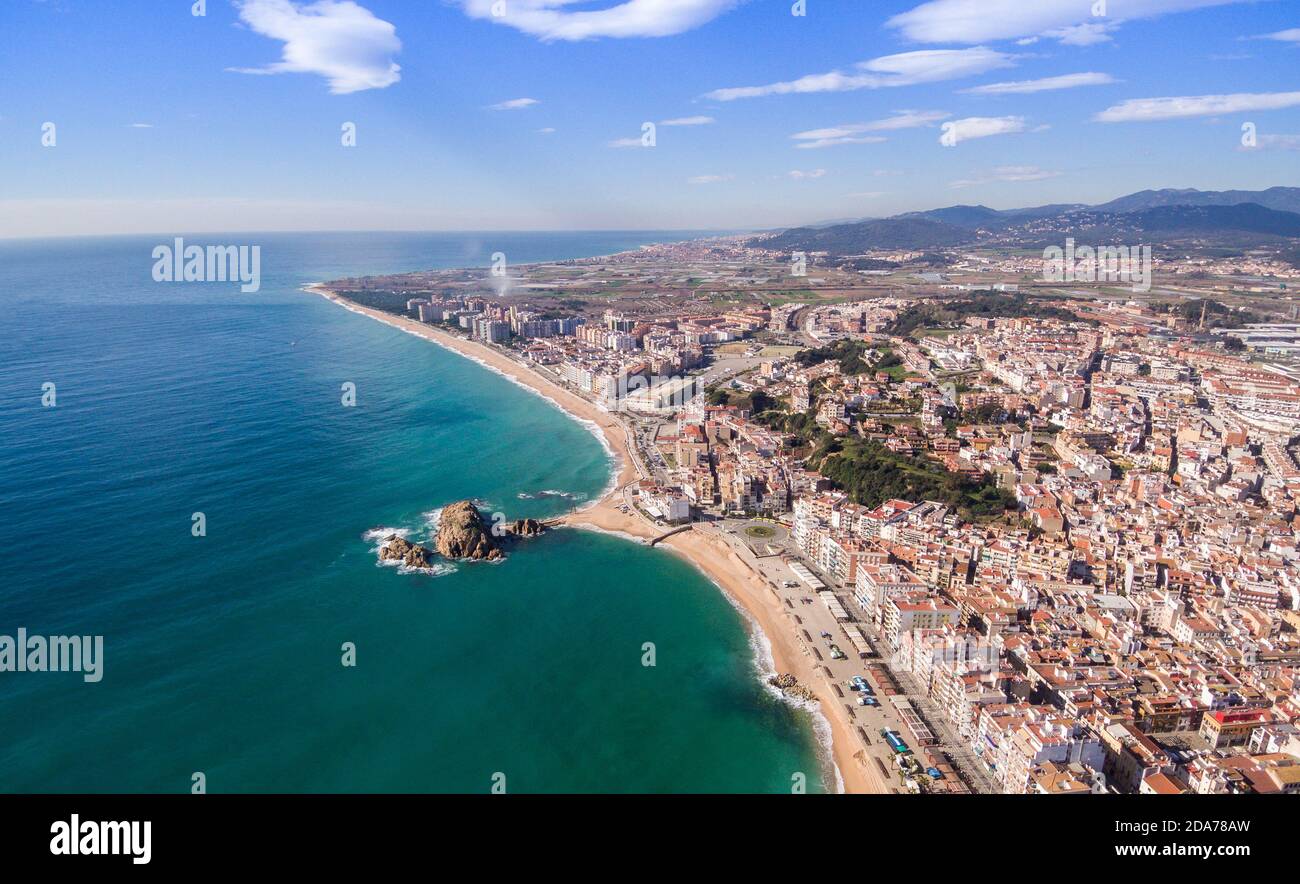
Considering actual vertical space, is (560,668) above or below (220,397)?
below

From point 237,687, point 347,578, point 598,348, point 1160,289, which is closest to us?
point 237,687

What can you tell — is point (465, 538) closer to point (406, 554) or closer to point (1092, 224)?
point (406, 554)

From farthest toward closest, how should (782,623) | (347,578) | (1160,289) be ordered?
(1160,289) < (347,578) < (782,623)

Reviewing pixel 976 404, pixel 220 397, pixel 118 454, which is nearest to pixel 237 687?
pixel 118 454
